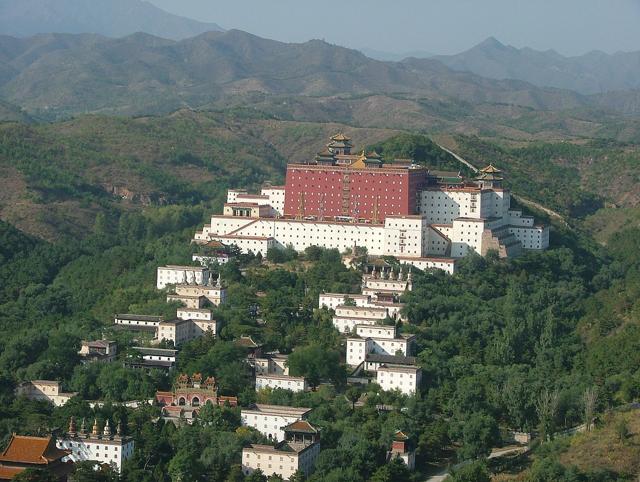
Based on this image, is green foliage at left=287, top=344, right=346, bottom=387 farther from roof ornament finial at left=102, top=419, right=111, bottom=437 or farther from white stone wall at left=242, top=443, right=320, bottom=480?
roof ornament finial at left=102, top=419, right=111, bottom=437

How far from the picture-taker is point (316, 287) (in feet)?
167

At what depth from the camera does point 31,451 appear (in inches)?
1427

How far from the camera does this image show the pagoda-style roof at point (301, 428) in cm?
3894

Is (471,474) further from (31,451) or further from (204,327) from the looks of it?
(204,327)

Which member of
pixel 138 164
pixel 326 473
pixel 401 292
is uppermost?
pixel 138 164

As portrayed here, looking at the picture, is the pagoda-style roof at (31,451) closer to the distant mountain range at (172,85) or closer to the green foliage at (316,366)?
the green foliage at (316,366)

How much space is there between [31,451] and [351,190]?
2223 centimetres

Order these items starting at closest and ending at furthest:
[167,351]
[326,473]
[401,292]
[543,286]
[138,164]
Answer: [326,473] → [167,351] → [401,292] → [543,286] → [138,164]

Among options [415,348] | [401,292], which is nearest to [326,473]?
[415,348]

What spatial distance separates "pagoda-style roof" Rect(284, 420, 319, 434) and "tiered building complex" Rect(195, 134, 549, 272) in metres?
14.5

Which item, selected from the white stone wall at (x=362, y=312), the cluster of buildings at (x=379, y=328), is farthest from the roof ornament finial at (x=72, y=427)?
the white stone wall at (x=362, y=312)

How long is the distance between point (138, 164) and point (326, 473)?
5588 centimetres

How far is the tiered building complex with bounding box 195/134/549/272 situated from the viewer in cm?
5391

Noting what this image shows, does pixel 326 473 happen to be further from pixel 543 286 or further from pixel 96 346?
pixel 543 286
